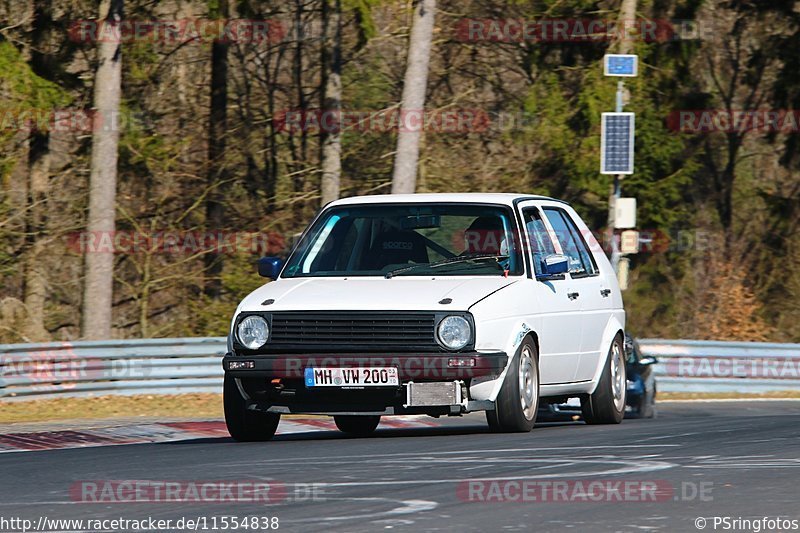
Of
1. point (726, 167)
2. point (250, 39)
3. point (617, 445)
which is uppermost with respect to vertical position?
point (250, 39)

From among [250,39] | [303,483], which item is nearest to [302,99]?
[250,39]

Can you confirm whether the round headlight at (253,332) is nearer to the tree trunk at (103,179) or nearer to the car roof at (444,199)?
the car roof at (444,199)

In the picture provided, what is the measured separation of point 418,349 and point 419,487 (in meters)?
2.59

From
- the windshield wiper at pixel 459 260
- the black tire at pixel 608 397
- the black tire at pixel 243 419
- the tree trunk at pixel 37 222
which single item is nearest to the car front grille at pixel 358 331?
the black tire at pixel 243 419

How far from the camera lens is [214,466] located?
9.43m

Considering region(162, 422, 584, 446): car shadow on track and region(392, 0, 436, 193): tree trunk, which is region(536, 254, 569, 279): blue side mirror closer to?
region(162, 422, 584, 446): car shadow on track

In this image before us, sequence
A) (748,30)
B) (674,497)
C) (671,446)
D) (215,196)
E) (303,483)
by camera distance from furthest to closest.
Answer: (748,30) < (215,196) < (671,446) < (303,483) < (674,497)

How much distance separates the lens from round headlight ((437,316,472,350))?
1065cm

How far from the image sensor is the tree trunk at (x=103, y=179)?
2450cm

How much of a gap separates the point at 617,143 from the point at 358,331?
14.5 metres

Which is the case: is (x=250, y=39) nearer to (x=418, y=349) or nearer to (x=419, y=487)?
(x=418, y=349)

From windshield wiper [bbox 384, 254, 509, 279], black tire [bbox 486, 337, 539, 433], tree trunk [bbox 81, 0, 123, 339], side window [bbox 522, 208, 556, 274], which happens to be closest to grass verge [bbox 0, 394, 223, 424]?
tree trunk [bbox 81, 0, 123, 339]

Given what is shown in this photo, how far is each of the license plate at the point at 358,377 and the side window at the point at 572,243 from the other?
100 inches

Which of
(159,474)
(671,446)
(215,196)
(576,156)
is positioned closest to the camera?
(159,474)
